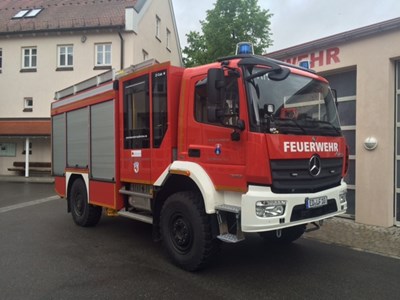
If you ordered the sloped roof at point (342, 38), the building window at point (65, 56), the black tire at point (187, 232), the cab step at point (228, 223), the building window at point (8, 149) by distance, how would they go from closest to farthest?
the cab step at point (228, 223), the black tire at point (187, 232), the sloped roof at point (342, 38), the building window at point (65, 56), the building window at point (8, 149)

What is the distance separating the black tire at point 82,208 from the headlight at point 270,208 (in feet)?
14.5

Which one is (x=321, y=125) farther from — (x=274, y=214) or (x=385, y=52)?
(x=385, y=52)

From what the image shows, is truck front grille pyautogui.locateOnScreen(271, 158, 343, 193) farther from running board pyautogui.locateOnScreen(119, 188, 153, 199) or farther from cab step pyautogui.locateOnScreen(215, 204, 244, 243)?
running board pyautogui.locateOnScreen(119, 188, 153, 199)

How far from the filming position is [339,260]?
579cm

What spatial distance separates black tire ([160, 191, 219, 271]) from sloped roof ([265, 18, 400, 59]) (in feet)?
17.7

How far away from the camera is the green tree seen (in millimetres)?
24719

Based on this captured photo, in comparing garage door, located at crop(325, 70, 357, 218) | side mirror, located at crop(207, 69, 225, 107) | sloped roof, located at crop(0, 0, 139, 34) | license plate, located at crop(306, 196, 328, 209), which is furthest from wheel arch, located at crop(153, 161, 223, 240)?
sloped roof, located at crop(0, 0, 139, 34)

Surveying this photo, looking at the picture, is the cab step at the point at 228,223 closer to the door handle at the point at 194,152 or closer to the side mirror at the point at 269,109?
the door handle at the point at 194,152

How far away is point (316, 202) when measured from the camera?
4863mm

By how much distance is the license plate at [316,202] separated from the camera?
474 centimetres

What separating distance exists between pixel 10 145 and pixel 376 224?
2112 centimetres

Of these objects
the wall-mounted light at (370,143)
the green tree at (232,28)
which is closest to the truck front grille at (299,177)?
the wall-mounted light at (370,143)

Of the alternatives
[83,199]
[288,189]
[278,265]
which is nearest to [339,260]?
[278,265]

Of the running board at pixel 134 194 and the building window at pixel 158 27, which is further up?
the building window at pixel 158 27
